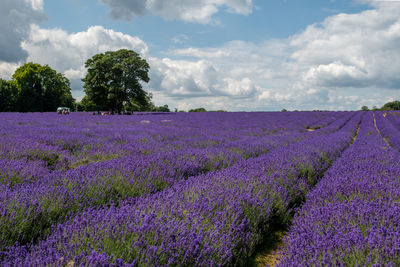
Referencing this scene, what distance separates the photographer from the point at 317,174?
455cm

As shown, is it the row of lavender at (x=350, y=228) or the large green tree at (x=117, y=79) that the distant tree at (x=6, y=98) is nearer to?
the large green tree at (x=117, y=79)

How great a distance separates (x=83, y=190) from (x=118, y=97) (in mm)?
30034

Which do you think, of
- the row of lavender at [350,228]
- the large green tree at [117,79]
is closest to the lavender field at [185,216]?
the row of lavender at [350,228]

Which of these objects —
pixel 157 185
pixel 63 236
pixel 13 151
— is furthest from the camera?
pixel 13 151

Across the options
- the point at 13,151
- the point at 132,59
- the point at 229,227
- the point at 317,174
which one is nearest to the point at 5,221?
the point at 229,227

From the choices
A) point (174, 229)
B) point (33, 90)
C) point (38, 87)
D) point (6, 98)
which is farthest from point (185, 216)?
point (6, 98)

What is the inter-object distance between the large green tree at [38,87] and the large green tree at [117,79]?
1501 centimetres

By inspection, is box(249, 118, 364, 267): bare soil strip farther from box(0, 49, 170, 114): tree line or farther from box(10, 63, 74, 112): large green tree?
box(10, 63, 74, 112): large green tree

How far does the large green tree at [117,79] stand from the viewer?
29734mm

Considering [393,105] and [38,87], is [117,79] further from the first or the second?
[393,105]

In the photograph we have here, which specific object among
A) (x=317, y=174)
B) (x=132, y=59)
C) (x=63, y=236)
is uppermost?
(x=132, y=59)

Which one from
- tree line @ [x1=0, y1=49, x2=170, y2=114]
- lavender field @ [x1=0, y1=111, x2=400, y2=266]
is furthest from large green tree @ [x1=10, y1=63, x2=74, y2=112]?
lavender field @ [x1=0, y1=111, x2=400, y2=266]

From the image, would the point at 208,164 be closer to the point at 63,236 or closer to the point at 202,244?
the point at 202,244

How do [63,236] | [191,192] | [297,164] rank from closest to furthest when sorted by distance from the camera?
[63,236]
[191,192]
[297,164]
